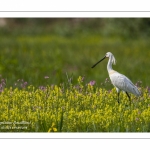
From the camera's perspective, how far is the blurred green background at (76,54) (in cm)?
1155

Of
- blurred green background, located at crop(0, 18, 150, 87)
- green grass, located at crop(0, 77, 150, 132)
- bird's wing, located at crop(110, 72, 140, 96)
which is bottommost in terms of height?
green grass, located at crop(0, 77, 150, 132)

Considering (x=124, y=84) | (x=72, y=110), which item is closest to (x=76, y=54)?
(x=124, y=84)

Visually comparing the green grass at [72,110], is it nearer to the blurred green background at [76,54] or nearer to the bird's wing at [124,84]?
the bird's wing at [124,84]

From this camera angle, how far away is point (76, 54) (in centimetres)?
1525

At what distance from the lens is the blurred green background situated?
11.5 metres

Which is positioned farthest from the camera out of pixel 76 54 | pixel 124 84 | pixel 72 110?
pixel 76 54

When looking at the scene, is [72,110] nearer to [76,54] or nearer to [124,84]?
[124,84]

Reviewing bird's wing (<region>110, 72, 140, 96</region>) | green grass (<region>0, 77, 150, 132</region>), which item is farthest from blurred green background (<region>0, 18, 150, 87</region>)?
bird's wing (<region>110, 72, 140, 96</region>)

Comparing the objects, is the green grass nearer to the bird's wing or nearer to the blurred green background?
the bird's wing

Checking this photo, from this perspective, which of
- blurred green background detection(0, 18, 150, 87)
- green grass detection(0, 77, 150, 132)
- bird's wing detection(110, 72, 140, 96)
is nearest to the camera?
green grass detection(0, 77, 150, 132)

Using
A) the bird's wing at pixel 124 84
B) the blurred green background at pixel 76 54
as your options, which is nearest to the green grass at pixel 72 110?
the bird's wing at pixel 124 84

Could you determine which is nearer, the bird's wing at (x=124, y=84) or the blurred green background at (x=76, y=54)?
the bird's wing at (x=124, y=84)

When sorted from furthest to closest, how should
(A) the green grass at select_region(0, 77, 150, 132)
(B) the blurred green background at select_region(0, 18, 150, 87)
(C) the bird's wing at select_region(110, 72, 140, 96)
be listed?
(B) the blurred green background at select_region(0, 18, 150, 87) < (C) the bird's wing at select_region(110, 72, 140, 96) < (A) the green grass at select_region(0, 77, 150, 132)
